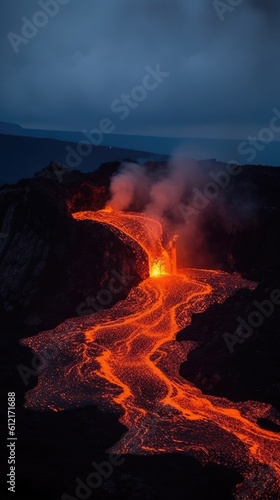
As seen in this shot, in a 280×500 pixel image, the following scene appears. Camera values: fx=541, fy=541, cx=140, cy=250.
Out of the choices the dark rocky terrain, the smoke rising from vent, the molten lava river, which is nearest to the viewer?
the dark rocky terrain

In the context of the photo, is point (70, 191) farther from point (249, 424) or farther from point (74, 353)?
point (249, 424)

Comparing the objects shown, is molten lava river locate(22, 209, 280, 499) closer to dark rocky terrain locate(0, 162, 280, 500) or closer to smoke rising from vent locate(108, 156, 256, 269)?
dark rocky terrain locate(0, 162, 280, 500)

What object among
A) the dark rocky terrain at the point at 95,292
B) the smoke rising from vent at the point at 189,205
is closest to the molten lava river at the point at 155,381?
the dark rocky terrain at the point at 95,292

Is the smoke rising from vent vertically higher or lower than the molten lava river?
higher

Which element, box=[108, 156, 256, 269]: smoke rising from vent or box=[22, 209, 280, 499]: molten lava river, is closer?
box=[22, 209, 280, 499]: molten lava river

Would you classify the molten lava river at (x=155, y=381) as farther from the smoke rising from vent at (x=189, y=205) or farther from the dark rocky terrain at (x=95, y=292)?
the smoke rising from vent at (x=189, y=205)

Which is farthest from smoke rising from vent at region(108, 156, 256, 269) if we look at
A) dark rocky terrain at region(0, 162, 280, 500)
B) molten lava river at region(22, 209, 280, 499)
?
molten lava river at region(22, 209, 280, 499)

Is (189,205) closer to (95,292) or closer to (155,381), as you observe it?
(95,292)
